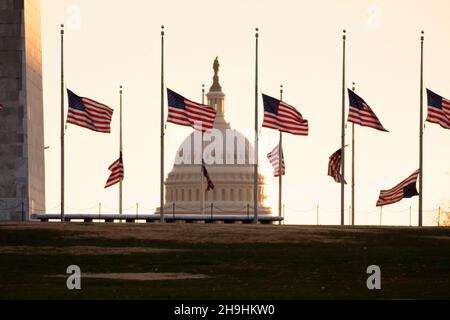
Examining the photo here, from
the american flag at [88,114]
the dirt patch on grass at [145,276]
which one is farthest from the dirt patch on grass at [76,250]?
the american flag at [88,114]

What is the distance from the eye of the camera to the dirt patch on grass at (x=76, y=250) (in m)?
64.2

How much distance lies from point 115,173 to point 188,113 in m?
16.9

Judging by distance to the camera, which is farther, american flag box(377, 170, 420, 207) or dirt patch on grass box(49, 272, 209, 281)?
american flag box(377, 170, 420, 207)

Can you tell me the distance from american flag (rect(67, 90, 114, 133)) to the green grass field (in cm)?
834

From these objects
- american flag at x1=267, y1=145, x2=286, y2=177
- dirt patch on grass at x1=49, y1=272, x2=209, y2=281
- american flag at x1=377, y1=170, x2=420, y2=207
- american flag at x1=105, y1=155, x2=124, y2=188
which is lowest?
dirt patch on grass at x1=49, y1=272, x2=209, y2=281

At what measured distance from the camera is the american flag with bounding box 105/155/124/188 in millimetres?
97562

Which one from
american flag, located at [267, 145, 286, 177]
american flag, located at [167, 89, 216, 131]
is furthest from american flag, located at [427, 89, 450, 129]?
american flag, located at [267, 145, 286, 177]

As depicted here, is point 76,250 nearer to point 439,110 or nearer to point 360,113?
point 360,113

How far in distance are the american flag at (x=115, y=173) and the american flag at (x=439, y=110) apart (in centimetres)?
2247

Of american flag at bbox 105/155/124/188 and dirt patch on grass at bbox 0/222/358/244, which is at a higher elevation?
american flag at bbox 105/155/124/188

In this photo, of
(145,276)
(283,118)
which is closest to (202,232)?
(283,118)

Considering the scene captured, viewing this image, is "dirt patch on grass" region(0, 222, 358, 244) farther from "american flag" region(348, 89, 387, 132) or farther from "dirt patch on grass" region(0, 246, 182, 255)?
"american flag" region(348, 89, 387, 132)

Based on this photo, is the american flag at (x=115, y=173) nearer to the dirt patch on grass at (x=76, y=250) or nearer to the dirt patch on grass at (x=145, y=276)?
the dirt patch on grass at (x=76, y=250)
